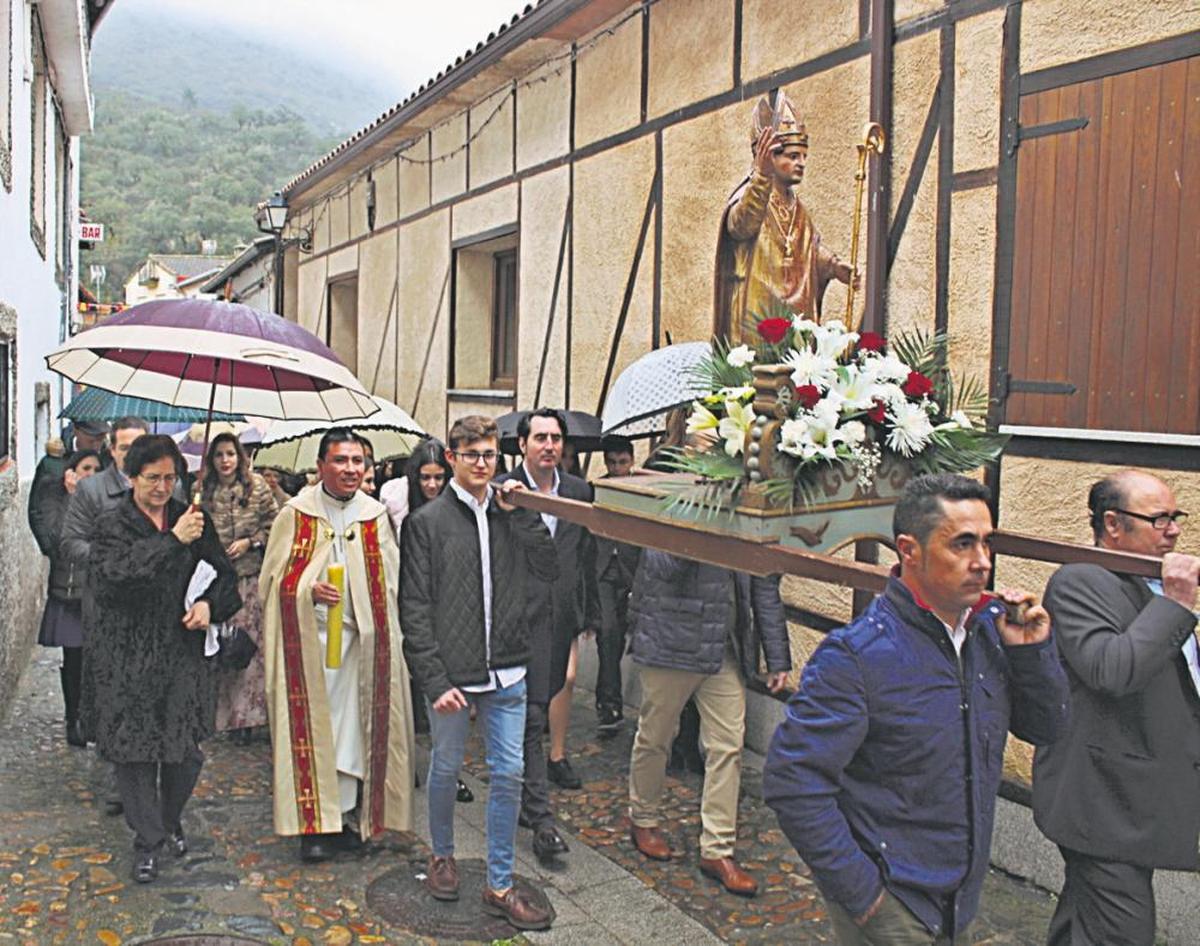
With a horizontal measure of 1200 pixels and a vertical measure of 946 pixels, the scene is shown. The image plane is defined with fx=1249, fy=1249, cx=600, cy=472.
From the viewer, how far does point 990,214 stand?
215 inches

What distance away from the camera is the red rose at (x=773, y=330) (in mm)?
3781

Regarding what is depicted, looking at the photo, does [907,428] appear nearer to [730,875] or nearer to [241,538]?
[730,875]

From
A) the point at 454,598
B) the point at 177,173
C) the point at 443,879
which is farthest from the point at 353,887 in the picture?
the point at 177,173

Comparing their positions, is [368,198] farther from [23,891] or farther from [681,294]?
[23,891]

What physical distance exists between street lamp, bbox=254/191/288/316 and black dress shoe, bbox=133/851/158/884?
46.9 feet

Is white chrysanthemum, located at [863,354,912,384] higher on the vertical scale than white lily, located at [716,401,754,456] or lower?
higher

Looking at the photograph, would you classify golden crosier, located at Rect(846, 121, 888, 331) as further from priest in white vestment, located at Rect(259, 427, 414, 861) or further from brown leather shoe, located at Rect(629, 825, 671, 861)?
brown leather shoe, located at Rect(629, 825, 671, 861)

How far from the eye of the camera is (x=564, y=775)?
6.51 meters

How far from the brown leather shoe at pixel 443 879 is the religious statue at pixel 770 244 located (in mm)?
2344

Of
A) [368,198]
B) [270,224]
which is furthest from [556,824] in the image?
[270,224]

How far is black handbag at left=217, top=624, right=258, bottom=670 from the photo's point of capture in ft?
19.6

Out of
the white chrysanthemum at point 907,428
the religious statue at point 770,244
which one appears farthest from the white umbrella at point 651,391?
the white chrysanthemum at point 907,428

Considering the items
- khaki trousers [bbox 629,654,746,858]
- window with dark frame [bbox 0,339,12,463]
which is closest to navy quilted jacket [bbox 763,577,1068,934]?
khaki trousers [bbox 629,654,746,858]

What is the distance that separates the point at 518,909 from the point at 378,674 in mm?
1304
